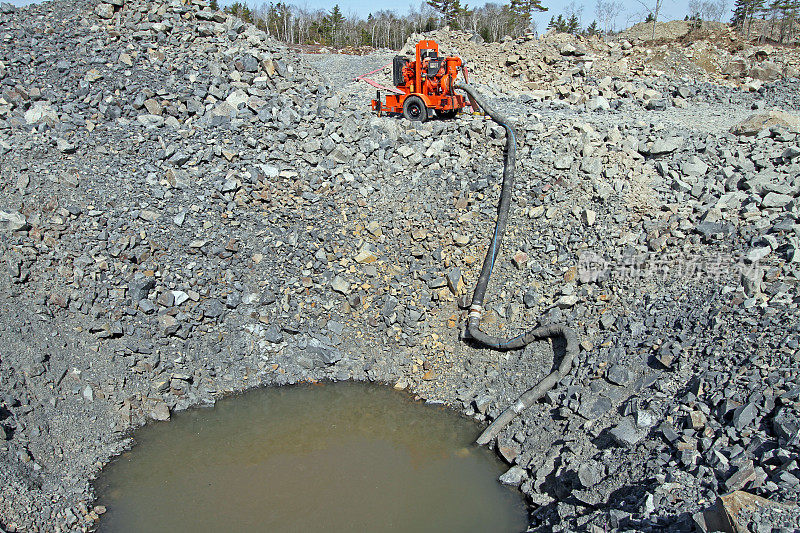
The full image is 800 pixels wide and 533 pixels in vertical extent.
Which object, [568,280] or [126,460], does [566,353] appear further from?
[126,460]

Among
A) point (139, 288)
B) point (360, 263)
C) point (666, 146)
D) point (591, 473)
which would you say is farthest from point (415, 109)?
point (591, 473)

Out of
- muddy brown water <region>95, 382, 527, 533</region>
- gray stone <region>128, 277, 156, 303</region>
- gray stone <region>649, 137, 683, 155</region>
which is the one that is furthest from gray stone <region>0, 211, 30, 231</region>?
gray stone <region>649, 137, 683, 155</region>

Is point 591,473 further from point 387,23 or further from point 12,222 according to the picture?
point 387,23

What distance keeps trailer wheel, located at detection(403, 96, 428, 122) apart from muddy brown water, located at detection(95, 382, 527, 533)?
21.4ft

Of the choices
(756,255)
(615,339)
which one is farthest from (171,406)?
(756,255)

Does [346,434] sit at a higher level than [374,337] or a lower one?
lower

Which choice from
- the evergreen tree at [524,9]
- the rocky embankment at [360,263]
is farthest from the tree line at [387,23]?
the rocky embankment at [360,263]

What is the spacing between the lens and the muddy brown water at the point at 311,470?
7.28 metres

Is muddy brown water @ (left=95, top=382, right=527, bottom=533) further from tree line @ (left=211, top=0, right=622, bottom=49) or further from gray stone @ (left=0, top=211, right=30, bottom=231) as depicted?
tree line @ (left=211, top=0, right=622, bottom=49)

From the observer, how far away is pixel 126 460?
8.21m

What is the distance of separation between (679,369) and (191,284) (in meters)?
7.87

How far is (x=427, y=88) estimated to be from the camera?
13102 mm

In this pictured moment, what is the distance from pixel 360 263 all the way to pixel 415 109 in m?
4.50

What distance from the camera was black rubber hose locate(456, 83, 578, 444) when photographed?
8.61 metres
